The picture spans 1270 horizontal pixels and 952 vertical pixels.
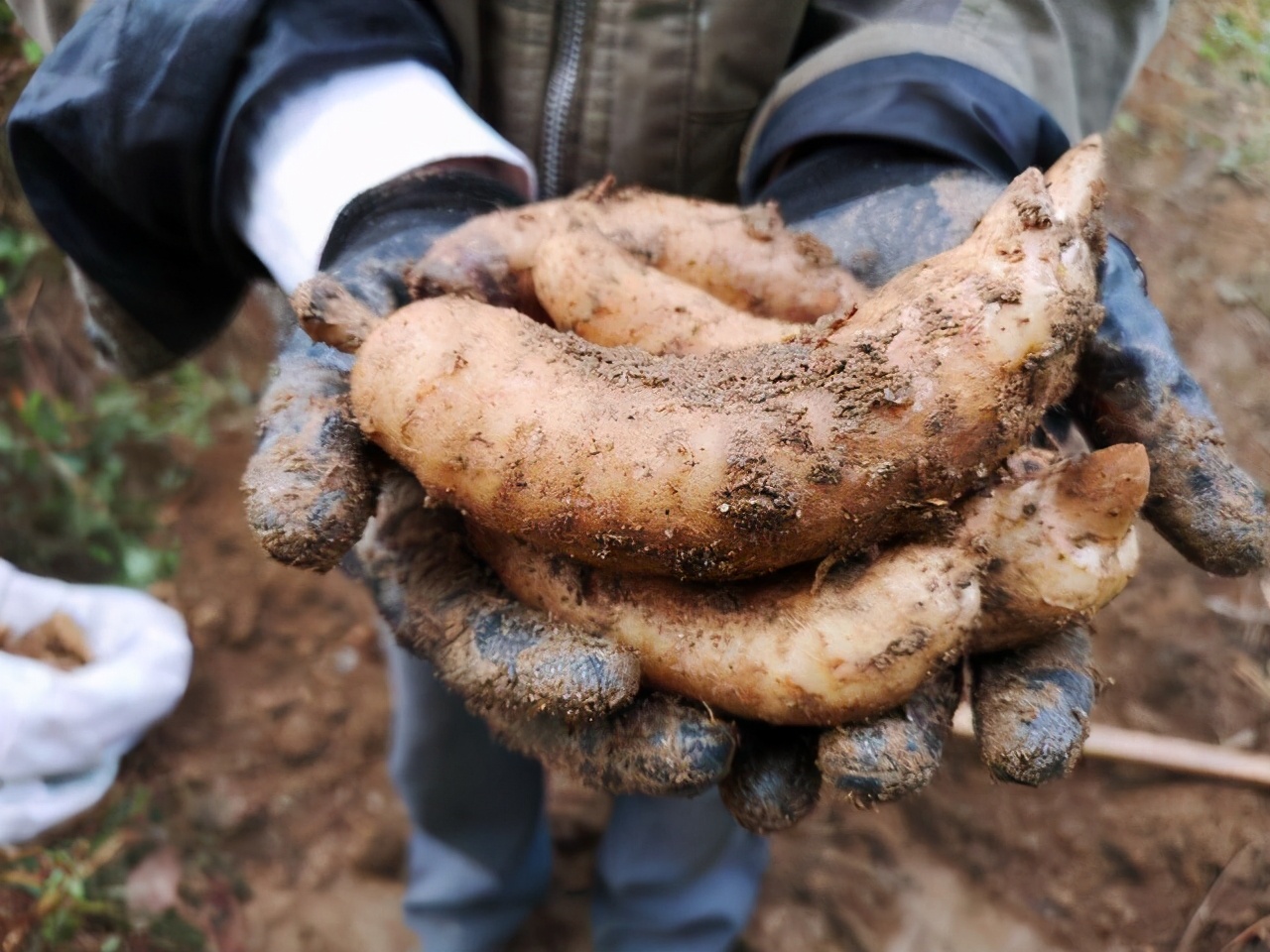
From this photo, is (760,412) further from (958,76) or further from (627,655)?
(958,76)

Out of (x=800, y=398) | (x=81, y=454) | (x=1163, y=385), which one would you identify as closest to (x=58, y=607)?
(x=81, y=454)

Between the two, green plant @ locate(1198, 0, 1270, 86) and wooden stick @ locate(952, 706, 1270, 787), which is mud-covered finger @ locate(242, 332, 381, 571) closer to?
wooden stick @ locate(952, 706, 1270, 787)

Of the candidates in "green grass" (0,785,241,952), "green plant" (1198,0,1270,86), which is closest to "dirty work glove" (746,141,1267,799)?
"green grass" (0,785,241,952)

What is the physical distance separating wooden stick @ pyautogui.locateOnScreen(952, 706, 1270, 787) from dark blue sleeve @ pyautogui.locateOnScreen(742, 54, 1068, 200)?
1.31m

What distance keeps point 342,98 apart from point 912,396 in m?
1.05

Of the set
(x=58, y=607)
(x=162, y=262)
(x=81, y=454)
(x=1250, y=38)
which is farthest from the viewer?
(x=1250, y=38)

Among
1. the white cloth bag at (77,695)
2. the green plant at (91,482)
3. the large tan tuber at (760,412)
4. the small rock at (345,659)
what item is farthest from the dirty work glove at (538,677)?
the green plant at (91,482)

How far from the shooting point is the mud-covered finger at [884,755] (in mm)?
991

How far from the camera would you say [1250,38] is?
315cm

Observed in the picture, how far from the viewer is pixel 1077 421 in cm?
131

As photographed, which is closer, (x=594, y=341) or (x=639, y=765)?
(x=639, y=765)

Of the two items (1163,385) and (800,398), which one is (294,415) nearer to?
(800,398)

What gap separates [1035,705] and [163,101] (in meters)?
→ 1.46

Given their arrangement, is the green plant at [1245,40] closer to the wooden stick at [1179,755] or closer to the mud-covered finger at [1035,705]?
the wooden stick at [1179,755]
